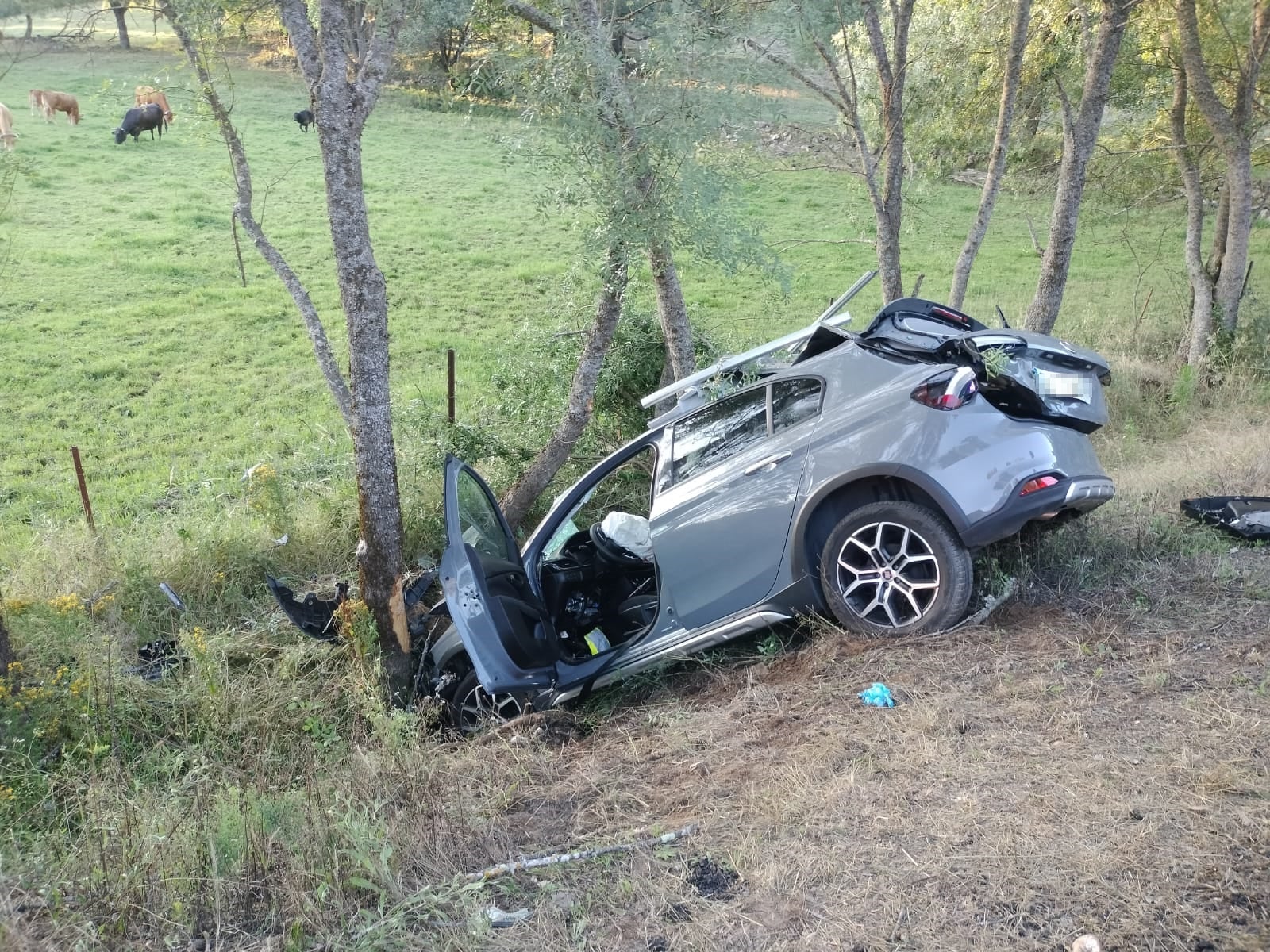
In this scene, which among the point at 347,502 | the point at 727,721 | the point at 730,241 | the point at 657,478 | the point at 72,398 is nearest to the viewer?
the point at 727,721

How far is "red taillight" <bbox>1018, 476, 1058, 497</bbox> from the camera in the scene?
4.91 meters

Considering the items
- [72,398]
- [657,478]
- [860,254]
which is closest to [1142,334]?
[860,254]

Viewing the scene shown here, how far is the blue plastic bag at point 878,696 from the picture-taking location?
185 inches

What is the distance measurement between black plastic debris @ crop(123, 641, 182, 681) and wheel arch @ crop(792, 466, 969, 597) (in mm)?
4008

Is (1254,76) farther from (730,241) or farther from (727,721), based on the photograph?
(727,721)

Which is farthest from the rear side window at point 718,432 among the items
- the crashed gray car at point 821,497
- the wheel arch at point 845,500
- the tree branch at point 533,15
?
the tree branch at point 533,15

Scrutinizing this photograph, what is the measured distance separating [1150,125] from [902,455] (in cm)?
1196

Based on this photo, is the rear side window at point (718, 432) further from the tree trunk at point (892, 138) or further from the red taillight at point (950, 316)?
the tree trunk at point (892, 138)

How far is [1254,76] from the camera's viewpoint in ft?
39.0

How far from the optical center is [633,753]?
15.6 feet

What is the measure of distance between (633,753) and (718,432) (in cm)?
205

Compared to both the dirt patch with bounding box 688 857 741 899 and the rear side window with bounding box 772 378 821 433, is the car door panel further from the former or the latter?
the dirt patch with bounding box 688 857 741 899

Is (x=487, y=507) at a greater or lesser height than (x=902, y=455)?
lesser

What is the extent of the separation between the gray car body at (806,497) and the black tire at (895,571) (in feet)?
0.36
